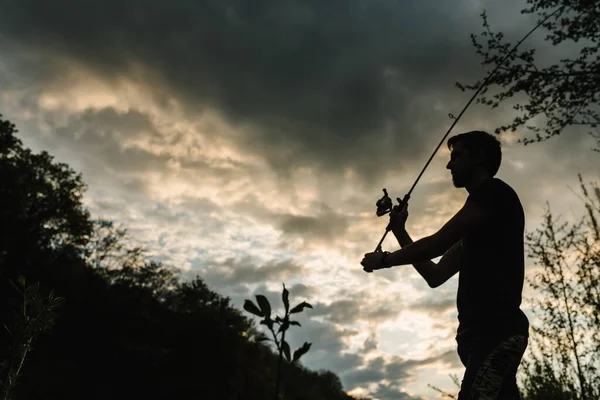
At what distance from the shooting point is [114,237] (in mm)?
45031

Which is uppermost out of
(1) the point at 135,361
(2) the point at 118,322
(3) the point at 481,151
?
(2) the point at 118,322

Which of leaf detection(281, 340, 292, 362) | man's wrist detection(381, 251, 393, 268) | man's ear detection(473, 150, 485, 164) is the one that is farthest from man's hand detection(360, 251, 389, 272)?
leaf detection(281, 340, 292, 362)

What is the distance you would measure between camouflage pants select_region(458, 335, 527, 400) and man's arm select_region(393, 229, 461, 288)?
2.89 feet

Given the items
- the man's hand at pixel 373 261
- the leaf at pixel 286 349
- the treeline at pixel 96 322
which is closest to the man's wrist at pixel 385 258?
the man's hand at pixel 373 261

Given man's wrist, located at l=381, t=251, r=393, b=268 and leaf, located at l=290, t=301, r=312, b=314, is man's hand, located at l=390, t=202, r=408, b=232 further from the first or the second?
leaf, located at l=290, t=301, r=312, b=314

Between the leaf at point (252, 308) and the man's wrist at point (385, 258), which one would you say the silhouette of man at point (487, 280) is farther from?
the leaf at point (252, 308)

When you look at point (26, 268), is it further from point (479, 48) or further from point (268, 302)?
point (268, 302)

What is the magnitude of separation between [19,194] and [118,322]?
1221cm

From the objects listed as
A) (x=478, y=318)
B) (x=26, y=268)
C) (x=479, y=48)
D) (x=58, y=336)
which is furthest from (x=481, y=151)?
(x=58, y=336)

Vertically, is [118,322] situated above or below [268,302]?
above

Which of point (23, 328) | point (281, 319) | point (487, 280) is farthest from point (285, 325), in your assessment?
point (487, 280)

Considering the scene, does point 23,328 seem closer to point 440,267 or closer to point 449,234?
point 449,234

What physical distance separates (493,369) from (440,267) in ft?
3.49

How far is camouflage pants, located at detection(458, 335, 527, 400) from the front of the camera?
7.61 feet
